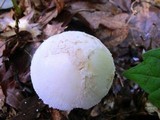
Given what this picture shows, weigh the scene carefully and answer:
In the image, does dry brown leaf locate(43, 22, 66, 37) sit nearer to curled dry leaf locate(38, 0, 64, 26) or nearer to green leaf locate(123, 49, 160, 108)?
curled dry leaf locate(38, 0, 64, 26)

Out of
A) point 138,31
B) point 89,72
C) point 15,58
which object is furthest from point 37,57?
point 138,31

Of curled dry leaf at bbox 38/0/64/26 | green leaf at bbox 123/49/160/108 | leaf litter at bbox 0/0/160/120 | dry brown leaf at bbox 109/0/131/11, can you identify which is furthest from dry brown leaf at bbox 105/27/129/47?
green leaf at bbox 123/49/160/108

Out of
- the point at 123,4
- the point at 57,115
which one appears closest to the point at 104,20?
the point at 123,4

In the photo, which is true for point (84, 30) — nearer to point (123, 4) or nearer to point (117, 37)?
point (117, 37)

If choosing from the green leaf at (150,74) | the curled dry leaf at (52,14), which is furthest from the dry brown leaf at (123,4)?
the green leaf at (150,74)

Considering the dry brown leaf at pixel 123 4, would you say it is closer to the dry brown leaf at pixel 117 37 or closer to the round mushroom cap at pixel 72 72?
the dry brown leaf at pixel 117 37

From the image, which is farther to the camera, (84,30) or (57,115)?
(84,30)
